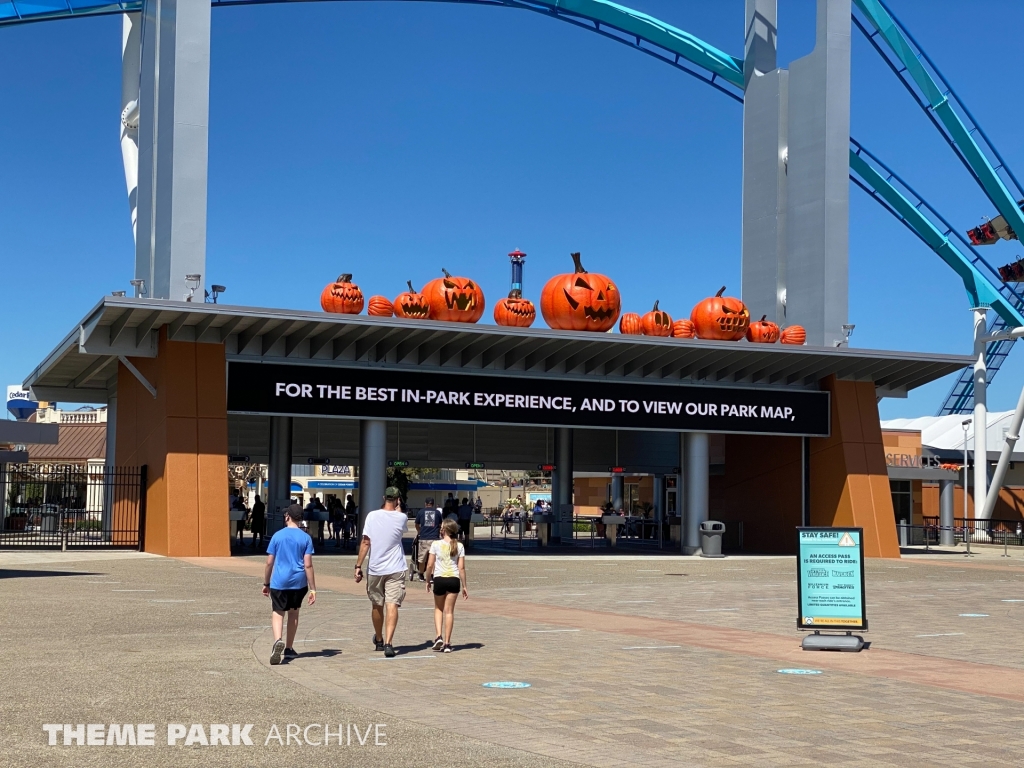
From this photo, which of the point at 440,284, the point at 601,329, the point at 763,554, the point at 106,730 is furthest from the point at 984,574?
the point at 106,730

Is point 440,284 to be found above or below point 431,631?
above

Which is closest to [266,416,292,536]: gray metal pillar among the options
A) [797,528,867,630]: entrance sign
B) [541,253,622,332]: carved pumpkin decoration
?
[541,253,622,332]: carved pumpkin decoration

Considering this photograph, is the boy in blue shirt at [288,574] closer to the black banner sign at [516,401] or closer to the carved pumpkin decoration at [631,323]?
the black banner sign at [516,401]

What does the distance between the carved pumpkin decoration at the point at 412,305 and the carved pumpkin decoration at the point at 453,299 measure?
0.76 ft

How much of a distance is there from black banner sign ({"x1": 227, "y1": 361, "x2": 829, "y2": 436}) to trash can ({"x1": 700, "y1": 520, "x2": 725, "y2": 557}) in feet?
8.81

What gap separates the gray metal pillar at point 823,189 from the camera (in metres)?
36.3

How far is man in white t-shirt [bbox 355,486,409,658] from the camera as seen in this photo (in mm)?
12117

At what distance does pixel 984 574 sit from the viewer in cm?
2772

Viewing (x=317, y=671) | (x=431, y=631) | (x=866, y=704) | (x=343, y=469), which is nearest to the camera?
(x=866, y=704)

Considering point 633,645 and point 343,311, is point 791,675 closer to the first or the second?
point 633,645

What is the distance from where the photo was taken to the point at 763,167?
39094 millimetres

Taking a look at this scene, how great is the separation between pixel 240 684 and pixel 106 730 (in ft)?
6.73

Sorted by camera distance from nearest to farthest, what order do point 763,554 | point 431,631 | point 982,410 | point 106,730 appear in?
1. point 106,730
2. point 431,631
3. point 763,554
4. point 982,410

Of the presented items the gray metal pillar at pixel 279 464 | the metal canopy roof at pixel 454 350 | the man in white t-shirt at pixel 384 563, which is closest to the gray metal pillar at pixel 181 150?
the metal canopy roof at pixel 454 350
